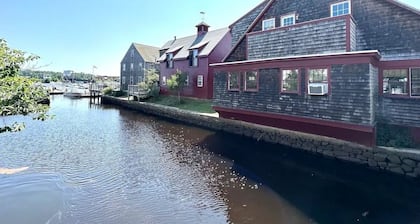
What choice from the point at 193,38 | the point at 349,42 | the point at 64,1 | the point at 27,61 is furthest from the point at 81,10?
the point at 349,42

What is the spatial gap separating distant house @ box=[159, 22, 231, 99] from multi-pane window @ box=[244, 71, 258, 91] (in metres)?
12.4

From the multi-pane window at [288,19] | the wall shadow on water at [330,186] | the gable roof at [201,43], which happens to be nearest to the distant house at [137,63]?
the gable roof at [201,43]

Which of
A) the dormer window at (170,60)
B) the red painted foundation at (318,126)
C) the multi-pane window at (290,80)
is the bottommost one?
the red painted foundation at (318,126)

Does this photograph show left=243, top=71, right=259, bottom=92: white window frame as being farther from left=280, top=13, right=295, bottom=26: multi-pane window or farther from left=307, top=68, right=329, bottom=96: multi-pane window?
left=280, top=13, right=295, bottom=26: multi-pane window

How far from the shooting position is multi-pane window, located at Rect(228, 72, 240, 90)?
16188mm

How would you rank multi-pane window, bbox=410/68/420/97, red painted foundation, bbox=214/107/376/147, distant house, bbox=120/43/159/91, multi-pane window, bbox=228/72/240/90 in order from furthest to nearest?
distant house, bbox=120/43/159/91
multi-pane window, bbox=228/72/240/90
multi-pane window, bbox=410/68/420/97
red painted foundation, bbox=214/107/376/147

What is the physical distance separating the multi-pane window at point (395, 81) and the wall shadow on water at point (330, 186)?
156 inches

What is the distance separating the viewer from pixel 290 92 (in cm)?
1310

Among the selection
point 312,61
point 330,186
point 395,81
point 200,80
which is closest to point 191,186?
point 330,186

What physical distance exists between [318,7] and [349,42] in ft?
13.8

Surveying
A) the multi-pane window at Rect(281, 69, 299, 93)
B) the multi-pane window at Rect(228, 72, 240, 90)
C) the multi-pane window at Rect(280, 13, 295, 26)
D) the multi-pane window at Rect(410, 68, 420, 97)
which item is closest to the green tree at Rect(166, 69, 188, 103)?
the multi-pane window at Rect(228, 72, 240, 90)

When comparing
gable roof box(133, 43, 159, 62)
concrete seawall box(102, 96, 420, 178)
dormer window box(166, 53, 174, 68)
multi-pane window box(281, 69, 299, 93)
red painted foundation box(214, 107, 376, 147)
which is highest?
gable roof box(133, 43, 159, 62)

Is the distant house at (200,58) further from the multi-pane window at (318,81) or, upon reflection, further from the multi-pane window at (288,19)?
the multi-pane window at (318,81)

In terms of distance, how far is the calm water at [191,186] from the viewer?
7160 millimetres
